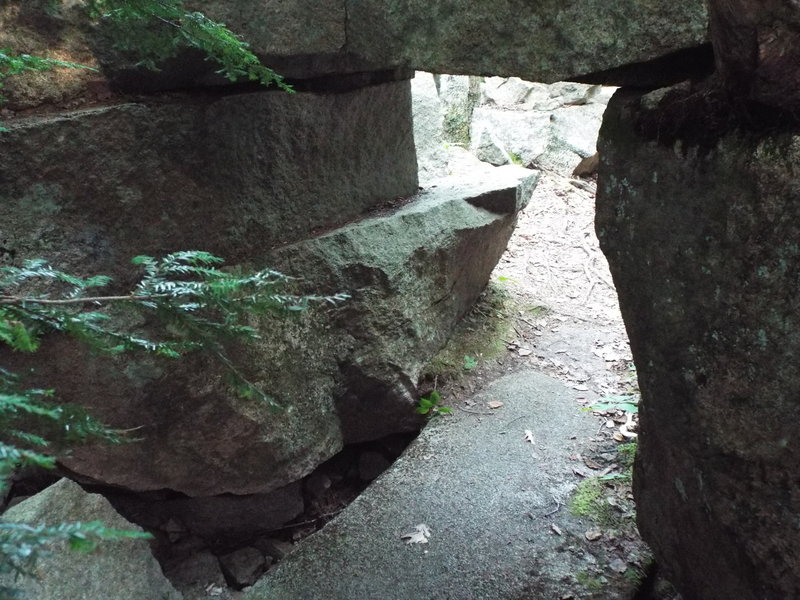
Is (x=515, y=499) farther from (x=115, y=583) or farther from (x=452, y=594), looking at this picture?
(x=115, y=583)

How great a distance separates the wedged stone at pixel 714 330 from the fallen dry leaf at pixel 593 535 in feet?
1.95

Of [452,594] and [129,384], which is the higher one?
[129,384]

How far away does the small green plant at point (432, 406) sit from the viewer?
4965 mm

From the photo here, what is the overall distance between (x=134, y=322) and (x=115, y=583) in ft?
4.75

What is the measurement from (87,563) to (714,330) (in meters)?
3.35

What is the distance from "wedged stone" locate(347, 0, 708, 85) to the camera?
262 cm

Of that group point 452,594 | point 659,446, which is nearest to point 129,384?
point 452,594

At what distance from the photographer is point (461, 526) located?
3.88 metres

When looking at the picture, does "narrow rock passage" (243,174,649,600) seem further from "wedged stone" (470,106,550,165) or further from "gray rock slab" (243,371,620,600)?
"wedged stone" (470,106,550,165)

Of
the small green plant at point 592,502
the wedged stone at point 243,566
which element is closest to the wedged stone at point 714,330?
the small green plant at point 592,502

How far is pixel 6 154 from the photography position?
2.97m

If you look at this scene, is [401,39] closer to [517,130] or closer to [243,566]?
[243,566]

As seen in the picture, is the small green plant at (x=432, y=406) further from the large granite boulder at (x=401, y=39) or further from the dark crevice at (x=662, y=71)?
the dark crevice at (x=662, y=71)

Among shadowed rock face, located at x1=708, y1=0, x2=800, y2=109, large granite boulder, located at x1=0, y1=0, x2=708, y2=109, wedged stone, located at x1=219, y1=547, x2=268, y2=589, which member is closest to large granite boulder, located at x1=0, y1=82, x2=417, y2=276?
large granite boulder, located at x1=0, y1=0, x2=708, y2=109
